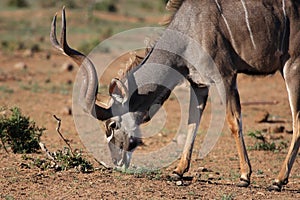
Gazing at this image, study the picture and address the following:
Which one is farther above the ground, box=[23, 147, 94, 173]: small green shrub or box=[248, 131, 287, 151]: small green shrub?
box=[23, 147, 94, 173]: small green shrub

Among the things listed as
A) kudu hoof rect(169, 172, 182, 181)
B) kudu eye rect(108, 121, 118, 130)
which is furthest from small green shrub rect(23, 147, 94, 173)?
kudu hoof rect(169, 172, 182, 181)

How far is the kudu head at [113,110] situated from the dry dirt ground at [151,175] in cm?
28

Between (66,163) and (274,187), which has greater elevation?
(66,163)

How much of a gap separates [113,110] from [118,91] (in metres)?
0.21

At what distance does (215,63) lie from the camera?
735 cm

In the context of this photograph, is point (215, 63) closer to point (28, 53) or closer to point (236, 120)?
point (236, 120)

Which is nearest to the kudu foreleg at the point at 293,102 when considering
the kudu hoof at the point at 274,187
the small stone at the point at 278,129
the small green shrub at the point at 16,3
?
the kudu hoof at the point at 274,187

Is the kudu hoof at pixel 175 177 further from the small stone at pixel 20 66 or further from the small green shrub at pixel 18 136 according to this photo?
the small stone at pixel 20 66

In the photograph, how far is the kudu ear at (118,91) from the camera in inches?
283

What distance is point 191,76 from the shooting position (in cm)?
756

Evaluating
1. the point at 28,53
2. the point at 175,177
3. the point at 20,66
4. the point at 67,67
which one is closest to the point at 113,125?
the point at 175,177

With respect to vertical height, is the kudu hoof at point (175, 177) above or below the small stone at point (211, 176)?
above

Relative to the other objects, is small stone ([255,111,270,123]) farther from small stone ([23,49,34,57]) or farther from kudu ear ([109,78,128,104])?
small stone ([23,49,34,57])

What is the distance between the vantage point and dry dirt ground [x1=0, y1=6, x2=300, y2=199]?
6.55 meters
